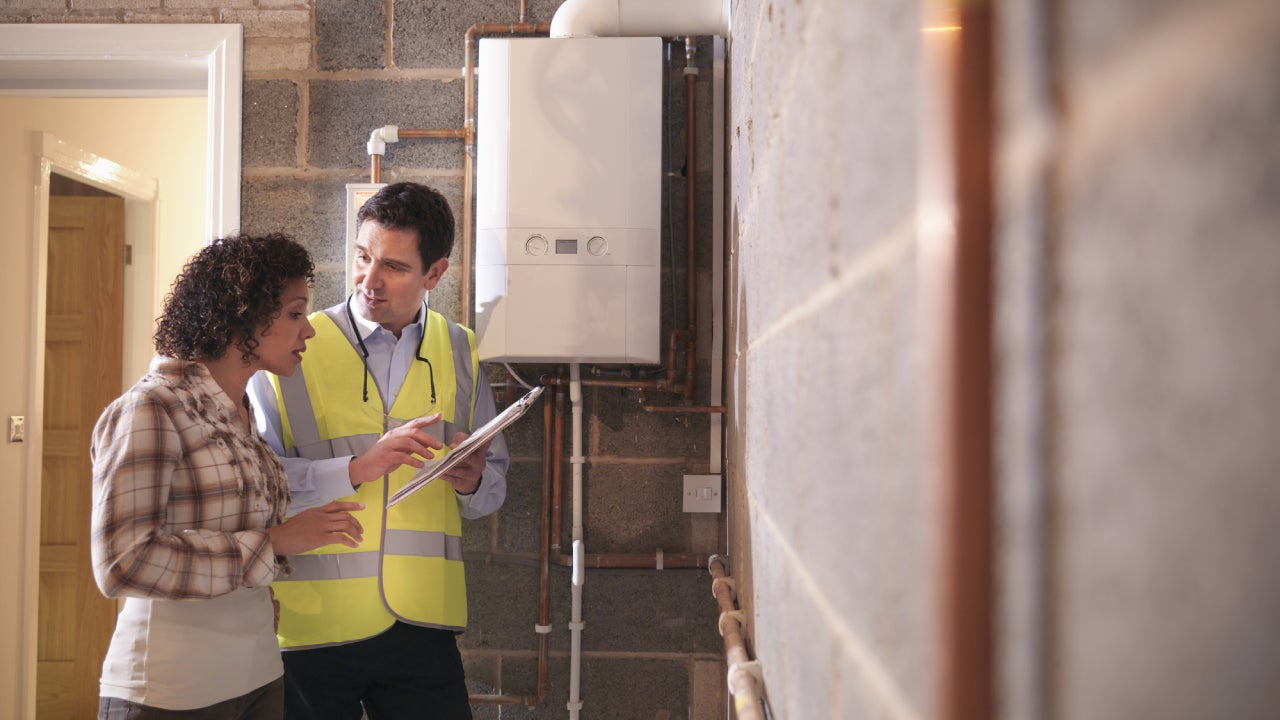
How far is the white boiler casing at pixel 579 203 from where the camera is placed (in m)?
2.25

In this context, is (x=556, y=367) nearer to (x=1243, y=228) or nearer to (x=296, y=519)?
(x=296, y=519)

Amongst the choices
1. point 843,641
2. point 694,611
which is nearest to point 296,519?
point 694,611

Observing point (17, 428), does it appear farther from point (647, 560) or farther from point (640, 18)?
point (640, 18)

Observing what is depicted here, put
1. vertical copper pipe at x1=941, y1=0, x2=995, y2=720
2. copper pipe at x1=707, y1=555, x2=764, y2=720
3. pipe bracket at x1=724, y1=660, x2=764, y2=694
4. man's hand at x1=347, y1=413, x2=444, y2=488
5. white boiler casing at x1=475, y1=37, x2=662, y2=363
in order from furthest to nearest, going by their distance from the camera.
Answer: white boiler casing at x1=475, y1=37, x2=662, y2=363, man's hand at x1=347, y1=413, x2=444, y2=488, pipe bracket at x1=724, y1=660, x2=764, y2=694, copper pipe at x1=707, y1=555, x2=764, y2=720, vertical copper pipe at x1=941, y1=0, x2=995, y2=720

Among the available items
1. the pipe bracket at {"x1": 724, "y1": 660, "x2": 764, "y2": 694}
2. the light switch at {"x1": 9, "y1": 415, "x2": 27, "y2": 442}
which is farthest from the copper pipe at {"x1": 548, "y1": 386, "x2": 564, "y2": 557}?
the light switch at {"x1": 9, "y1": 415, "x2": 27, "y2": 442}

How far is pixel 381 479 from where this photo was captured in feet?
6.77

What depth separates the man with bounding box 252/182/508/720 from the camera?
1949mm

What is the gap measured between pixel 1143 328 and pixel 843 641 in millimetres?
415

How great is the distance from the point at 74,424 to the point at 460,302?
6.82 ft

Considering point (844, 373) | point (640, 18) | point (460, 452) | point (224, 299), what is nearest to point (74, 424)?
point (224, 299)

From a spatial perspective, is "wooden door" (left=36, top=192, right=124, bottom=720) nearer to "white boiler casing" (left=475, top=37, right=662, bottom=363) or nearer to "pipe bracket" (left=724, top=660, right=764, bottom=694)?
"white boiler casing" (left=475, top=37, right=662, bottom=363)

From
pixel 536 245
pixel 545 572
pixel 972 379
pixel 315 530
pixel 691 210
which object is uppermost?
pixel 691 210

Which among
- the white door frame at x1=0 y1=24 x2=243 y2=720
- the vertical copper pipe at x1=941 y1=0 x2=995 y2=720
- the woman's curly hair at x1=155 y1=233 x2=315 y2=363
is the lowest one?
the vertical copper pipe at x1=941 y1=0 x2=995 y2=720

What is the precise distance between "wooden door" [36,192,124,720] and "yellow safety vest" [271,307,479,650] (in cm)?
200
